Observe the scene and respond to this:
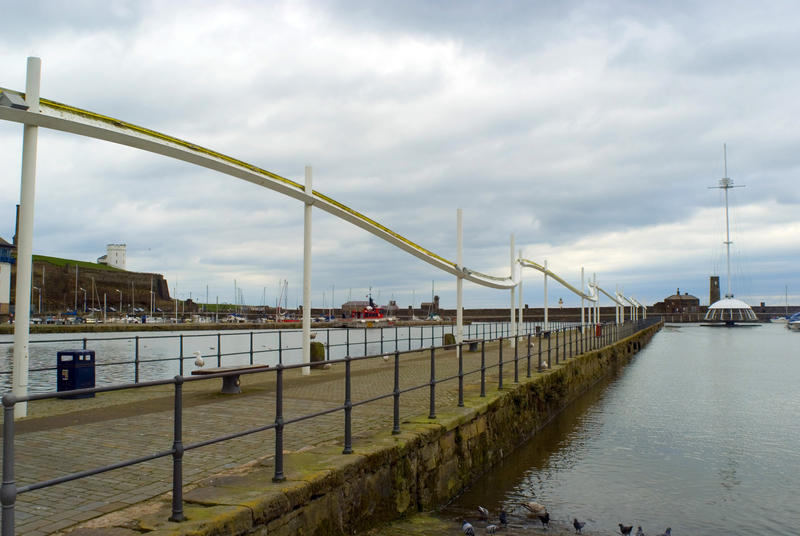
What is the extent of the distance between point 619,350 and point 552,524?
26158 millimetres

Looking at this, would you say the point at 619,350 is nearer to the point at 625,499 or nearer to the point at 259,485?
the point at 625,499

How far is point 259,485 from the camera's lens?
195 inches

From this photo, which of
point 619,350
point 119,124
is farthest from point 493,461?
point 619,350

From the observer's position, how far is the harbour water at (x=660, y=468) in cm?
818

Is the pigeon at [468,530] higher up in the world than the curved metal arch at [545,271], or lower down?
lower down

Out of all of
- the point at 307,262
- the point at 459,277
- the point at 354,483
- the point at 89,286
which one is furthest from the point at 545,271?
the point at 89,286

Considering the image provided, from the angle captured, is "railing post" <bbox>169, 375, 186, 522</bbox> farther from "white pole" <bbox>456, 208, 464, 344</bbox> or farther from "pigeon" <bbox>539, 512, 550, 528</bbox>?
"white pole" <bbox>456, 208, 464, 344</bbox>

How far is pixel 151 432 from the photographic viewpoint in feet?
23.8

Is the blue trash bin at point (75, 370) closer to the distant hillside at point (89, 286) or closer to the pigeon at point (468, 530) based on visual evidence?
the pigeon at point (468, 530)

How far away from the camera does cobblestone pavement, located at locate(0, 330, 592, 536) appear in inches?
189

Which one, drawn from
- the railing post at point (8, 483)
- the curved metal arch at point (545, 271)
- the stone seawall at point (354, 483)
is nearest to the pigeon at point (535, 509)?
the stone seawall at point (354, 483)

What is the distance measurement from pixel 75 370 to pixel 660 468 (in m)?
10.3

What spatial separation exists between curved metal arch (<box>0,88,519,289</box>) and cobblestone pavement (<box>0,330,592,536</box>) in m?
3.97

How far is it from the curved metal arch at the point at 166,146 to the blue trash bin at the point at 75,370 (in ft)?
12.4
